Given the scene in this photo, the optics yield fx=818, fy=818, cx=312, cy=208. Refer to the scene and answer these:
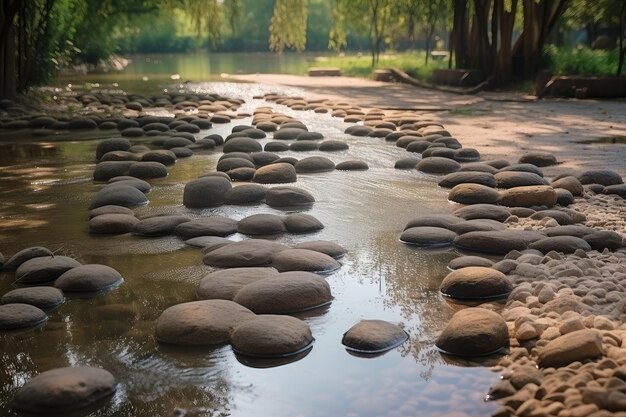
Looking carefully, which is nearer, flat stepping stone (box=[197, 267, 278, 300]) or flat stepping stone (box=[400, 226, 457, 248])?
flat stepping stone (box=[197, 267, 278, 300])

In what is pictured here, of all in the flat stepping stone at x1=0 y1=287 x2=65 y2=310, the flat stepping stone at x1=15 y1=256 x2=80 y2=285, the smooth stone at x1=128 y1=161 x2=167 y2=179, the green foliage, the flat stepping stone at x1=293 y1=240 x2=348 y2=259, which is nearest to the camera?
the flat stepping stone at x1=0 y1=287 x2=65 y2=310

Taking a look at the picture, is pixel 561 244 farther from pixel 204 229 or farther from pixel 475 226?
pixel 204 229

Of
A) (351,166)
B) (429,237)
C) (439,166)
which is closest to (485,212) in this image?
(429,237)

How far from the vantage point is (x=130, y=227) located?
4227mm

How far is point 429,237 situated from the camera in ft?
12.9

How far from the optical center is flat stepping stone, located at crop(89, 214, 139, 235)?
13.8 ft

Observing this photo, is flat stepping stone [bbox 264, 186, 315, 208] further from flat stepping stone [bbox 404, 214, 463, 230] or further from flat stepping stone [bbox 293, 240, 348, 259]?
flat stepping stone [bbox 293, 240, 348, 259]

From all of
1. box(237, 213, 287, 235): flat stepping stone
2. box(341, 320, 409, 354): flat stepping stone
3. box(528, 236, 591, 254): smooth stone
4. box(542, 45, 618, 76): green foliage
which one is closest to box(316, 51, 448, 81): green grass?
box(542, 45, 618, 76): green foliage

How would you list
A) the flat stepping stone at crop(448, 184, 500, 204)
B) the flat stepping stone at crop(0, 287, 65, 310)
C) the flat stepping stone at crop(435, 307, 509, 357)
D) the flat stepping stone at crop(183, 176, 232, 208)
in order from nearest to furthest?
the flat stepping stone at crop(435, 307, 509, 357) → the flat stepping stone at crop(0, 287, 65, 310) → the flat stepping stone at crop(448, 184, 500, 204) → the flat stepping stone at crop(183, 176, 232, 208)

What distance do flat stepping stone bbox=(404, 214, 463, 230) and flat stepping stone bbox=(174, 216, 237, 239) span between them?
908mm

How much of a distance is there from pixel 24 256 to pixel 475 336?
6.71ft

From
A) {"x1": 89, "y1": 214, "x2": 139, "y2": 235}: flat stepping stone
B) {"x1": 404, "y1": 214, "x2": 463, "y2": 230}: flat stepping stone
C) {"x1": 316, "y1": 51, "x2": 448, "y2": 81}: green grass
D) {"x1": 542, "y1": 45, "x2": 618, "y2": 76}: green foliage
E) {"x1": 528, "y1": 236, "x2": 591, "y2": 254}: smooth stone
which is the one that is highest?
{"x1": 542, "y1": 45, "x2": 618, "y2": 76}: green foliage

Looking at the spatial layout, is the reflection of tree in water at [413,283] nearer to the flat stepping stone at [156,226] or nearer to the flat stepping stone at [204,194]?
the flat stepping stone at [156,226]

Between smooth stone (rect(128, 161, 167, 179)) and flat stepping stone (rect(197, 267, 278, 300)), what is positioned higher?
flat stepping stone (rect(197, 267, 278, 300))
